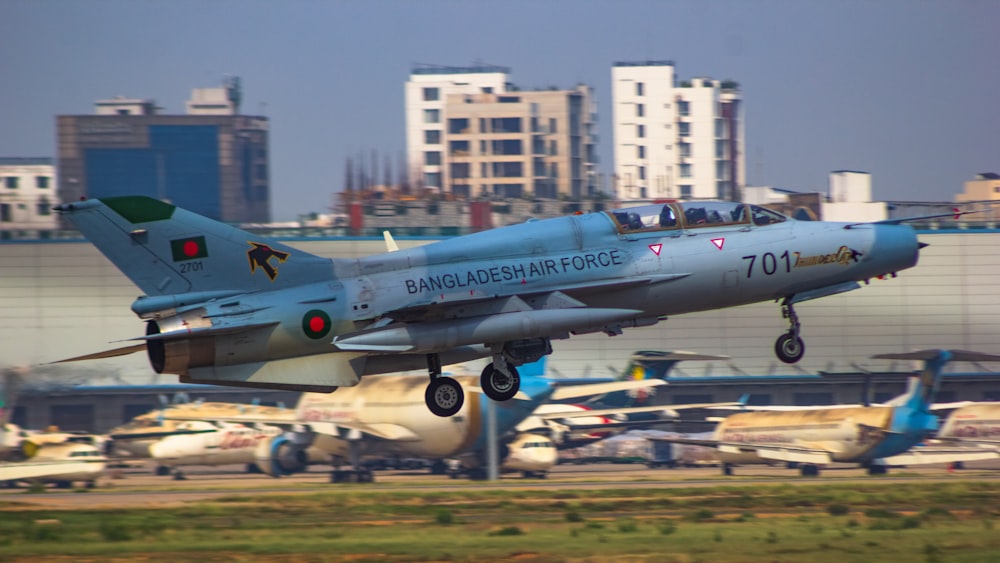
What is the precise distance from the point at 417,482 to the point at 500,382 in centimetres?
1806

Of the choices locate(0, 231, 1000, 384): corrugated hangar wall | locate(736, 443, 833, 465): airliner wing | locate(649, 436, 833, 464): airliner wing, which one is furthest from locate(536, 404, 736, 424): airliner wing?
locate(0, 231, 1000, 384): corrugated hangar wall

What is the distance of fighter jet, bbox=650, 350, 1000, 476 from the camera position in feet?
128

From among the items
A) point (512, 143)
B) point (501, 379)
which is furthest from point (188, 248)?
point (512, 143)

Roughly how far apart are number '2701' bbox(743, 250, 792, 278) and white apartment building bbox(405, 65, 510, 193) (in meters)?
125

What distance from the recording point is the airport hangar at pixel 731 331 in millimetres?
56281

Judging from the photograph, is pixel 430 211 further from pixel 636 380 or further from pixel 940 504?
pixel 940 504

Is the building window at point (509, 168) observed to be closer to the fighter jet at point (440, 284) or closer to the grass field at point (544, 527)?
the grass field at point (544, 527)

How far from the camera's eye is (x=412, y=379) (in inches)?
1671

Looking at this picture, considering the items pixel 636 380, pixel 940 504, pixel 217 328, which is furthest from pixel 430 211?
pixel 217 328

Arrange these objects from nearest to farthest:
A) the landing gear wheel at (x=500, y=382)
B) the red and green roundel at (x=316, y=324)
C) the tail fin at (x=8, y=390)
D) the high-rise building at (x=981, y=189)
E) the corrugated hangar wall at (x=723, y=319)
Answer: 1. the red and green roundel at (x=316, y=324)
2. the landing gear wheel at (x=500, y=382)
3. the tail fin at (x=8, y=390)
4. the corrugated hangar wall at (x=723, y=319)
5. the high-rise building at (x=981, y=189)

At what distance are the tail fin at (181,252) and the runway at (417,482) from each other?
10966mm

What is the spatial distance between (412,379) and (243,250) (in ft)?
72.5

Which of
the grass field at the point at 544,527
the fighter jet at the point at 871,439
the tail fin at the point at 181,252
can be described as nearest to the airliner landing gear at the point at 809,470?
the fighter jet at the point at 871,439

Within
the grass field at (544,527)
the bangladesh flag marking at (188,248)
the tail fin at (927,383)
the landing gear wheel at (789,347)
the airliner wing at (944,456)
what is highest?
the bangladesh flag marking at (188,248)
